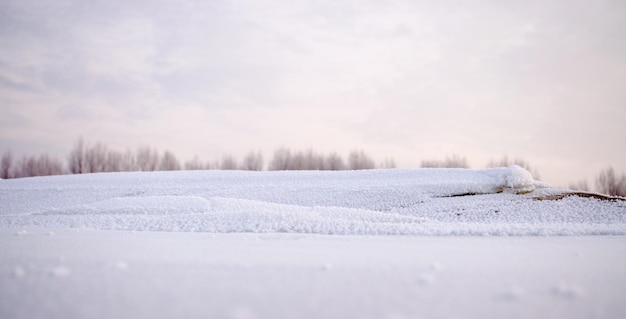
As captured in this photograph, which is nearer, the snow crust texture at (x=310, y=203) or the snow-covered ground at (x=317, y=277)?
the snow-covered ground at (x=317, y=277)

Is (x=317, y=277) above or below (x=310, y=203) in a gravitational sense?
above

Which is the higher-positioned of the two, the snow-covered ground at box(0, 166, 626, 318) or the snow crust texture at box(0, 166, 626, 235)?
the snow-covered ground at box(0, 166, 626, 318)

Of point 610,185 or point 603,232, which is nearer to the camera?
point 603,232

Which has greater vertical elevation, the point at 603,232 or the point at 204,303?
the point at 204,303

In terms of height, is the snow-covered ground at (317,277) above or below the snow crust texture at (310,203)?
above

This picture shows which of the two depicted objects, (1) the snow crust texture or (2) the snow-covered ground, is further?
(1) the snow crust texture

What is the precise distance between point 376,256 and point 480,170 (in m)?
7.67

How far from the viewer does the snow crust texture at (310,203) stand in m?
3.80

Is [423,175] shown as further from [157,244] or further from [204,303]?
[204,303]

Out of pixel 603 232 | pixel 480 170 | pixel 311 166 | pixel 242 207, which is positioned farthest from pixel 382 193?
pixel 311 166

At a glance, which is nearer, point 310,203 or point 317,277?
point 317,277

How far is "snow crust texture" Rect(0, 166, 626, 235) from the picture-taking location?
380cm

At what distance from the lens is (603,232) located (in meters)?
3.51

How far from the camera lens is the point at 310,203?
7.59 m
